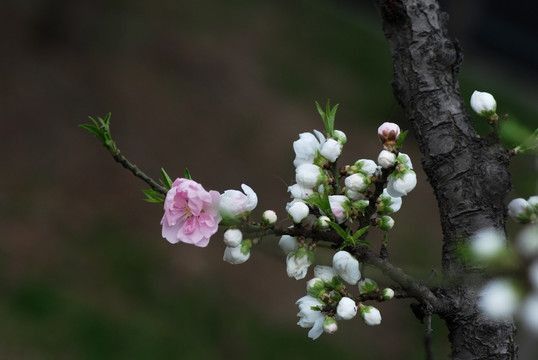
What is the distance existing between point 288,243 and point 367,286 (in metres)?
0.16

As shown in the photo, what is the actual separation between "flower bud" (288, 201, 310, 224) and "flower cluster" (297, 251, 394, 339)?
0.32 ft

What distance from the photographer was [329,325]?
1.12m

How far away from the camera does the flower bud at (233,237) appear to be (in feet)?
3.60

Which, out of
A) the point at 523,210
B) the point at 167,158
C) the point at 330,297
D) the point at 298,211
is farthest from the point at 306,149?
the point at 167,158

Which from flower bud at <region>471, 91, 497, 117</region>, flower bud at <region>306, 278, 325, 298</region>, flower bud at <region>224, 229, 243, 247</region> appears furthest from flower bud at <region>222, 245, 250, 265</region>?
flower bud at <region>471, 91, 497, 117</region>

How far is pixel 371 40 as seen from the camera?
8.62 metres

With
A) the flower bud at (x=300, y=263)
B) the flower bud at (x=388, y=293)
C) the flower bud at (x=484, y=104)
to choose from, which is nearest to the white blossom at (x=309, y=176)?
the flower bud at (x=300, y=263)

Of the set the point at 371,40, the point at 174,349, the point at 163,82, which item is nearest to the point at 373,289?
the point at 174,349

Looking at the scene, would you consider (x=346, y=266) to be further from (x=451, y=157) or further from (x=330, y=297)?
(x=451, y=157)

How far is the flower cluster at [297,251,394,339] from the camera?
43.9 inches

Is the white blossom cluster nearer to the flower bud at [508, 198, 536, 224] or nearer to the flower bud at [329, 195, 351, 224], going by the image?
the flower bud at [329, 195, 351, 224]

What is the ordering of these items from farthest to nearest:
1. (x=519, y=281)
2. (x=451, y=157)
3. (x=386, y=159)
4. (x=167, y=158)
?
1. (x=167, y=158)
2. (x=451, y=157)
3. (x=386, y=159)
4. (x=519, y=281)

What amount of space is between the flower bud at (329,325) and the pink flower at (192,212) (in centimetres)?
25

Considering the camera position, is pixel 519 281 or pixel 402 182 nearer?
pixel 519 281
